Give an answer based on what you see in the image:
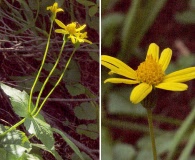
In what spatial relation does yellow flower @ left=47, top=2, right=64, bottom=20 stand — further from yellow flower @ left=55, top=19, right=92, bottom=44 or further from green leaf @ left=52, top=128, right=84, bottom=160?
green leaf @ left=52, top=128, right=84, bottom=160

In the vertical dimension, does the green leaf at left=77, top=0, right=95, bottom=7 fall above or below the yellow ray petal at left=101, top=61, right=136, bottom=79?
above

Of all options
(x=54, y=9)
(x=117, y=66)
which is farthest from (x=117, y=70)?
(x=54, y=9)

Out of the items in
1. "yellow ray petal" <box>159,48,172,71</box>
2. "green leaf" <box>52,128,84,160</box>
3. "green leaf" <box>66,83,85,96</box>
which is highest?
"yellow ray petal" <box>159,48,172,71</box>

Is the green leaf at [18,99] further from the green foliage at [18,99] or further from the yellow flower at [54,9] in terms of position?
the yellow flower at [54,9]

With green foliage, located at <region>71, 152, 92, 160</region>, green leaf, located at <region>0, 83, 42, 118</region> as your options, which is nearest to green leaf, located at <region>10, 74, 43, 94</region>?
green leaf, located at <region>0, 83, 42, 118</region>

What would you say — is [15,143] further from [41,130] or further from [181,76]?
[181,76]

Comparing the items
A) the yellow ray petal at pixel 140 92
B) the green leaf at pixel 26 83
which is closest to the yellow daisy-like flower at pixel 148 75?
the yellow ray petal at pixel 140 92
